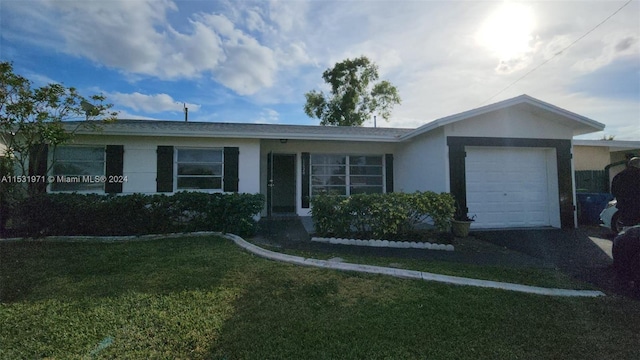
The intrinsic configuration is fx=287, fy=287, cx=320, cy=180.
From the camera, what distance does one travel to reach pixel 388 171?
36.0ft

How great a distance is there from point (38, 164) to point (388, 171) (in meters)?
10.7

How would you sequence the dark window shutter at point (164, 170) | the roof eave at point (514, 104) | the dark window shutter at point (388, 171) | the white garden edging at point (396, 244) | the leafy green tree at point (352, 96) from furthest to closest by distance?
the leafy green tree at point (352, 96), the dark window shutter at point (388, 171), the dark window shutter at point (164, 170), the roof eave at point (514, 104), the white garden edging at point (396, 244)

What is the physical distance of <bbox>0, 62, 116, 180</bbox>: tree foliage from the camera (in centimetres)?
665

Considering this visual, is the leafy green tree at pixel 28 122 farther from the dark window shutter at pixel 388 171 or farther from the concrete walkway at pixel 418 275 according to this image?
the dark window shutter at pixel 388 171

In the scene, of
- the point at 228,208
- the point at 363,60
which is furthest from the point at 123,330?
the point at 363,60

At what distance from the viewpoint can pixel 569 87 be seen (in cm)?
877

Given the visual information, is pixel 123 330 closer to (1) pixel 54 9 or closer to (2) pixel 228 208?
(2) pixel 228 208

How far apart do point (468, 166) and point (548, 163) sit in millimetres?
2683

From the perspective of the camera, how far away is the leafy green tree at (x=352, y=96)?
2561cm

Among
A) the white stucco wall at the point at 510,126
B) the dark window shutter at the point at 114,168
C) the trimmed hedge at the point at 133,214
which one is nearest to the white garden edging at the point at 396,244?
the trimmed hedge at the point at 133,214

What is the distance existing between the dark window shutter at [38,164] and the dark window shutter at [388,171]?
10.2m

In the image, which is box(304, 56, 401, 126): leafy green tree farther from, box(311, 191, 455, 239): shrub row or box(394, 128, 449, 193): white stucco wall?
box(311, 191, 455, 239): shrub row

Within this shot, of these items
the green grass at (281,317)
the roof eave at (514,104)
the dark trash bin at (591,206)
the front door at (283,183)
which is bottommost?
the green grass at (281,317)

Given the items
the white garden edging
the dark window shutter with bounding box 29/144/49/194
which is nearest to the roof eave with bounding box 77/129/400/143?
the dark window shutter with bounding box 29/144/49/194
